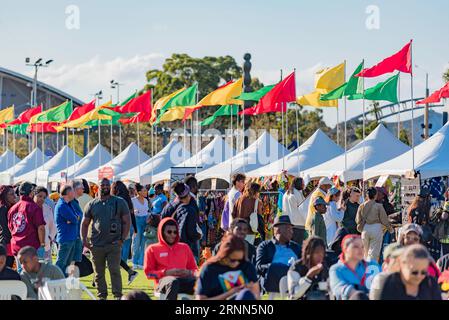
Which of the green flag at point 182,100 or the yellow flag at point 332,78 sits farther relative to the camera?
the green flag at point 182,100

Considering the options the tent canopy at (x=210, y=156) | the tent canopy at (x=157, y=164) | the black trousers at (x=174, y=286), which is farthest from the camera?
the tent canopy at (x=157, y=164)

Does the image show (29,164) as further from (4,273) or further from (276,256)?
(4,273)

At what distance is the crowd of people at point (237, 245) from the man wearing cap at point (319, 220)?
23mm

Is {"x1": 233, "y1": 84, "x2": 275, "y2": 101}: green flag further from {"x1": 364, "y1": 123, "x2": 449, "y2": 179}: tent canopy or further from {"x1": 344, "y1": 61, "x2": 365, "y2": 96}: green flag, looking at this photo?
{"x1": 364, "y1": 123, "x2": 449, "y2": 179}: tent canopy

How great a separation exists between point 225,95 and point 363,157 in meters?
7.42

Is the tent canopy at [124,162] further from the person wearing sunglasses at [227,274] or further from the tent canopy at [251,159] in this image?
the person wearing sunglasses at [227,274]

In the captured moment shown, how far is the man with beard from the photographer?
15.9m

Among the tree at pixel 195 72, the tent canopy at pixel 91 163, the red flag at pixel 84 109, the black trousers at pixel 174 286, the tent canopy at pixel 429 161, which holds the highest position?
the tree at pixel 195 72

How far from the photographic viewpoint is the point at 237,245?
1062 centimetres

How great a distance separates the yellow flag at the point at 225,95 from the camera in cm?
3744

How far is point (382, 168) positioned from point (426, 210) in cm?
878

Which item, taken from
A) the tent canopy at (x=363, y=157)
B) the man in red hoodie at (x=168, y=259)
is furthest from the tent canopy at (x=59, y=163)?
the man in red hoodie at (x=168, y=259)
